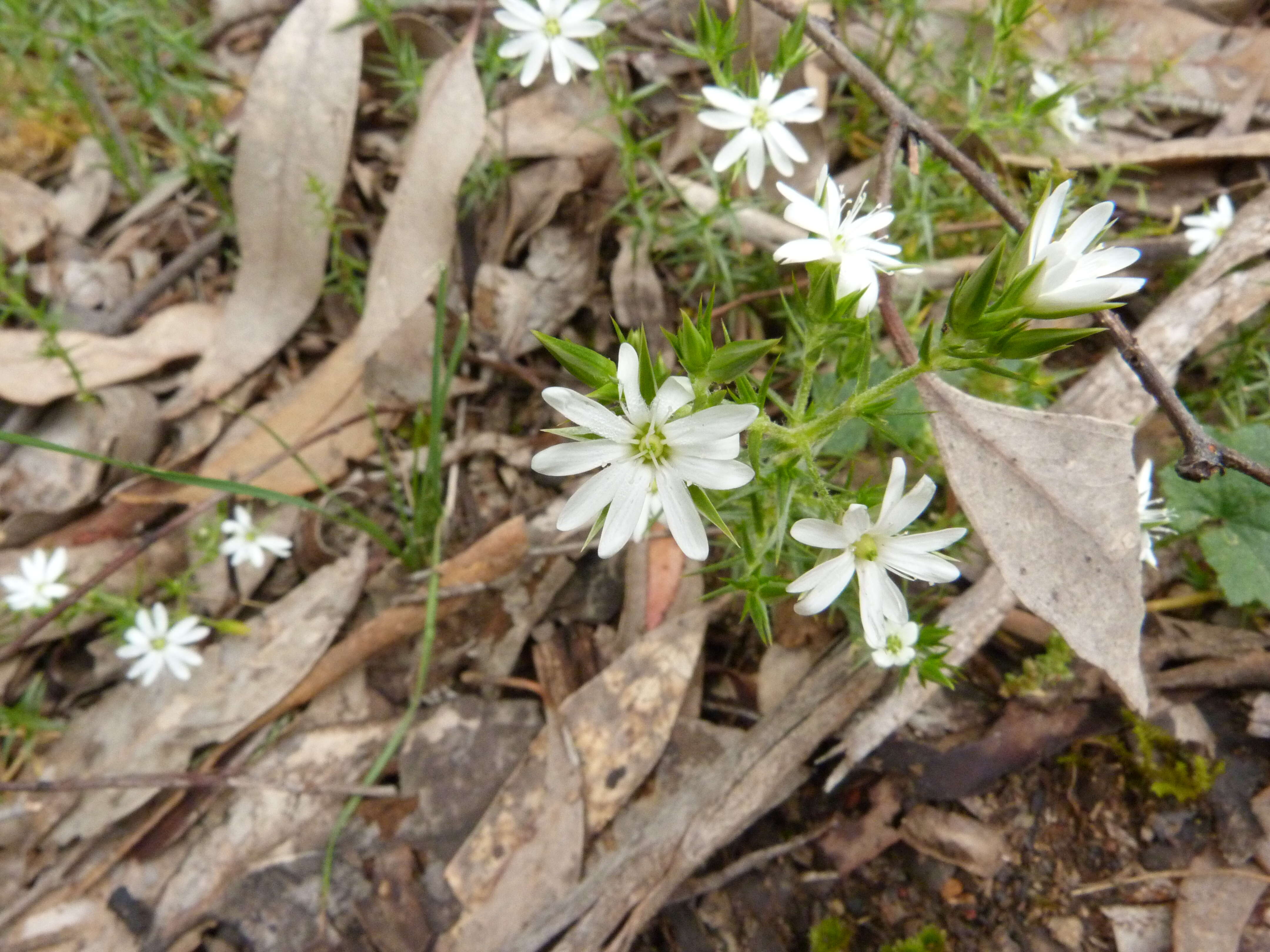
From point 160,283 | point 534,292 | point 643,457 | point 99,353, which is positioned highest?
point 643,457

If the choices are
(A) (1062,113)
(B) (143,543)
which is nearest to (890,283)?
(A) (1062,113)

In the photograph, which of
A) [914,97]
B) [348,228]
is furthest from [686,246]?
[348,228]

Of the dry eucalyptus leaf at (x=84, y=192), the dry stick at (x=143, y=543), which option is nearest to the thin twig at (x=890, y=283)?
the dry stick at (x=143, y=543)

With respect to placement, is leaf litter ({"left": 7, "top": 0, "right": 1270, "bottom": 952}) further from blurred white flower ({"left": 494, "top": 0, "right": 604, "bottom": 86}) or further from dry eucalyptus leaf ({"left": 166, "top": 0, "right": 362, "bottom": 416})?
blurred white flower ({"left": 494, "top": 0, "right": 604, "bottom": 86})

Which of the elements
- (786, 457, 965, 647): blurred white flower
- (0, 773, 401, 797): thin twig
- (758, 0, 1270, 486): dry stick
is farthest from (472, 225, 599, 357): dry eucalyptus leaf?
(786, 457, 965, 647): blurred white flower

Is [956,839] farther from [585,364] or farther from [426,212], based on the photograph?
[426,212]

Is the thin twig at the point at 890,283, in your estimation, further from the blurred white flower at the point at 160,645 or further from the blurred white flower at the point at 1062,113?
the blurred white flower at the point at 160,645

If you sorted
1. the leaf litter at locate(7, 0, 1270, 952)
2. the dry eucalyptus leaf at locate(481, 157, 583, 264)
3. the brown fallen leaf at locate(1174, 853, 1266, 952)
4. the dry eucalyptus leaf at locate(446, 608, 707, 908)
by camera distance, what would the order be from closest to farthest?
the brown fallen leaf at locate(1174, 853, 1266, 952), the leaf litter at locate(7, 0, 1270, 952), the dry eucalyptus leaf at locate(446, 608, 707, 908), the dry eucalyptus leaf at locate(481, 157, 583, 264)
